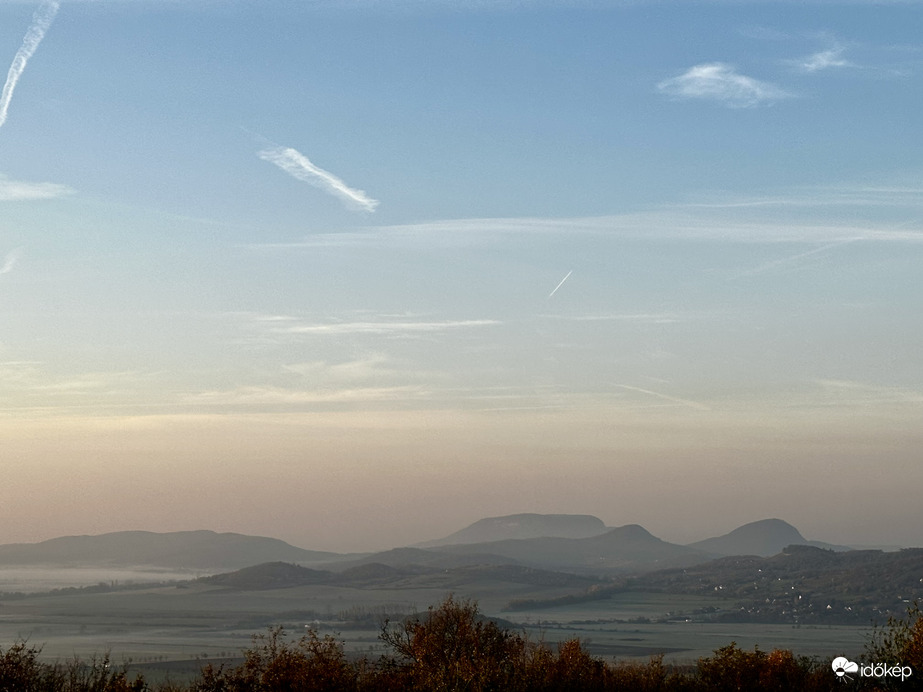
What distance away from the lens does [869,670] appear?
5200cm

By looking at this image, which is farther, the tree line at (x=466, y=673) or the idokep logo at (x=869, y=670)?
the idokep logo at (x=869, y=670)

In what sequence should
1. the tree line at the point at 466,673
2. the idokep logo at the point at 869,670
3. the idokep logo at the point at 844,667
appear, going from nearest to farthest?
the tree line at the point at 466,673 → the idokep logo at the point at 869,670 → the idokep logo at the point at 844,667

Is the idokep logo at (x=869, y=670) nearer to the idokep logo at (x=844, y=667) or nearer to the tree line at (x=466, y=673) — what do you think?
the idokep logo at (x=844, y=667)

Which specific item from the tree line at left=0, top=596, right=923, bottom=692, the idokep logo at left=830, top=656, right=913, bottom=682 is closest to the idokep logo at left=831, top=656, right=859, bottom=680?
the idokep logo at left=830, top=656, right=913, bottom=682

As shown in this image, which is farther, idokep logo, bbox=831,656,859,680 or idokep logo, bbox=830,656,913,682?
idokep logo, bbox=831,656,859,680

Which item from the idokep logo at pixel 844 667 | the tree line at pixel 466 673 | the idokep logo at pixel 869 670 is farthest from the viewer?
the idokep logo at pixel 844 667

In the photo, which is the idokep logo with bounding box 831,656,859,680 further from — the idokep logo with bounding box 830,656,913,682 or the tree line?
the tree line

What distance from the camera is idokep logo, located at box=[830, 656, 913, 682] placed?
50.4 meters

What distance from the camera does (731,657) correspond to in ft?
205

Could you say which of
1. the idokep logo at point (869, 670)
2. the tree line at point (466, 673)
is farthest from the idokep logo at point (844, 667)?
the tree line at point (466, 673)

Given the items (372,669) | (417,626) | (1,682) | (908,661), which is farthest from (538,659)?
(1,682)

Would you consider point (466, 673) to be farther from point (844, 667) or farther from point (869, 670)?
point (869, 670)

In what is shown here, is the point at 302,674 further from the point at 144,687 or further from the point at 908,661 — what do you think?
the point at 908,661

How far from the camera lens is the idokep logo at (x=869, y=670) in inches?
1984
